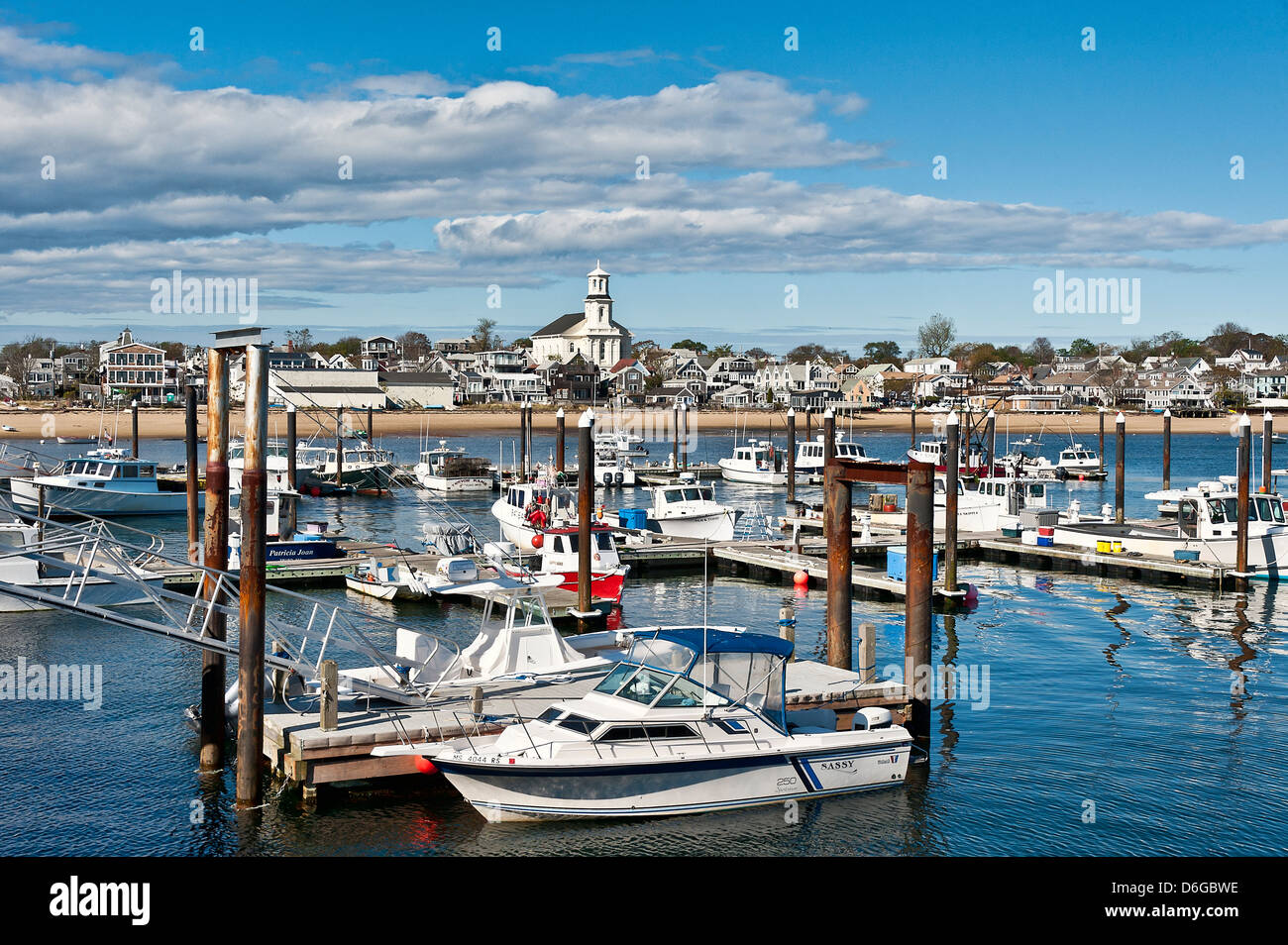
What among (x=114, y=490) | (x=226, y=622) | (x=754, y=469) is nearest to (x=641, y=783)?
(x=226, y=622)

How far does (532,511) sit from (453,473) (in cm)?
3096

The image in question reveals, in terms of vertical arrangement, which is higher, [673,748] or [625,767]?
[673,748]

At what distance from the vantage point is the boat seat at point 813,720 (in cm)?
1834

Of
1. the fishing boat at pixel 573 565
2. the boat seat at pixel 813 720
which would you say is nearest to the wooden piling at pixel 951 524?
the fishing boat at pixel 573 565

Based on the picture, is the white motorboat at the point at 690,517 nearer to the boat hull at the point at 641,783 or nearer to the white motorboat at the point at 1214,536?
the white motorboat at the point at 1214,536

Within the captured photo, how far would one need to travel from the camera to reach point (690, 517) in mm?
43000

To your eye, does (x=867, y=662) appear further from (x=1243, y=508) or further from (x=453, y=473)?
(x=453, y=473)

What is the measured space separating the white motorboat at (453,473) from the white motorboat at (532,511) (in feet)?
71.8

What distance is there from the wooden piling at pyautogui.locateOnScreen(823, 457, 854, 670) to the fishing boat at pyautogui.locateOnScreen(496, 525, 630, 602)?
32.8 feet

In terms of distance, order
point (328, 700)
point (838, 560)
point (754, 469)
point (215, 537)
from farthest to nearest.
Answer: point (754, 469), point (838, 560), point (215, 537), point (328, 700)

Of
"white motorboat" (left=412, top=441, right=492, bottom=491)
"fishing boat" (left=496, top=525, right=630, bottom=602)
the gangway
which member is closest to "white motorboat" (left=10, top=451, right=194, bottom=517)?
"white motorboat" (left=412, top=441, right=492, bottom=491)

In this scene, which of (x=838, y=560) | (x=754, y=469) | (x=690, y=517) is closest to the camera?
(x=838, y=560)
